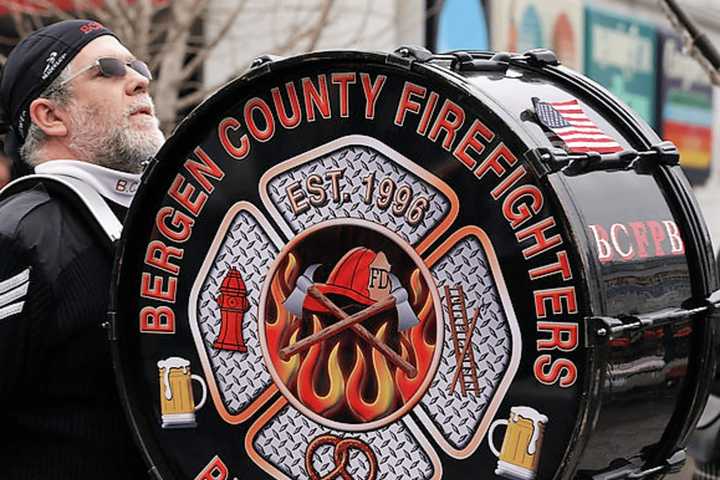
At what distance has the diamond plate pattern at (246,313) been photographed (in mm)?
2521

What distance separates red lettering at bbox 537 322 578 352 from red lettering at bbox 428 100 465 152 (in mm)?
367

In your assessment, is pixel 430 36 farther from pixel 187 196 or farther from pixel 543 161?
pixel 543 161

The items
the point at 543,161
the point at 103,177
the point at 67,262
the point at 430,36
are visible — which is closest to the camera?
the point at 543,161

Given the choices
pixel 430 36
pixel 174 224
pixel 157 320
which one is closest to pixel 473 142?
pixel 174 224

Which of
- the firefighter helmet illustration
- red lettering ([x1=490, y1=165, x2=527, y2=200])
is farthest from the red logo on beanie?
red lettering ([x1=490, y1=165, x2=527, y2=200])

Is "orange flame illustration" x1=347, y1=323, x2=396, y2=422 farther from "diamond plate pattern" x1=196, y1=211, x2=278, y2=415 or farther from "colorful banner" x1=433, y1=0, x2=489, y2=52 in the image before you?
"colorful banner" x1=433, y1=0, x2=489, y2=52

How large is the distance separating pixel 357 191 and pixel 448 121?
0.23m

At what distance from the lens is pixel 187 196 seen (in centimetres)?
263

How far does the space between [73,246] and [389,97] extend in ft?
3.12

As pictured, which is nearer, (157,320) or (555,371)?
(555,371)

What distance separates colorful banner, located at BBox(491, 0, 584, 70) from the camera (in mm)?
13227

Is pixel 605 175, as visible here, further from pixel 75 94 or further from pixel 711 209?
pixel 711 209

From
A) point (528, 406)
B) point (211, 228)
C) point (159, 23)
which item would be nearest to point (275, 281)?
point (211, 228)

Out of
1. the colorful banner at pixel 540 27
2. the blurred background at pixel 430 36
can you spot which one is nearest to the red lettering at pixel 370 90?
the blurred background at pixel 430 36
